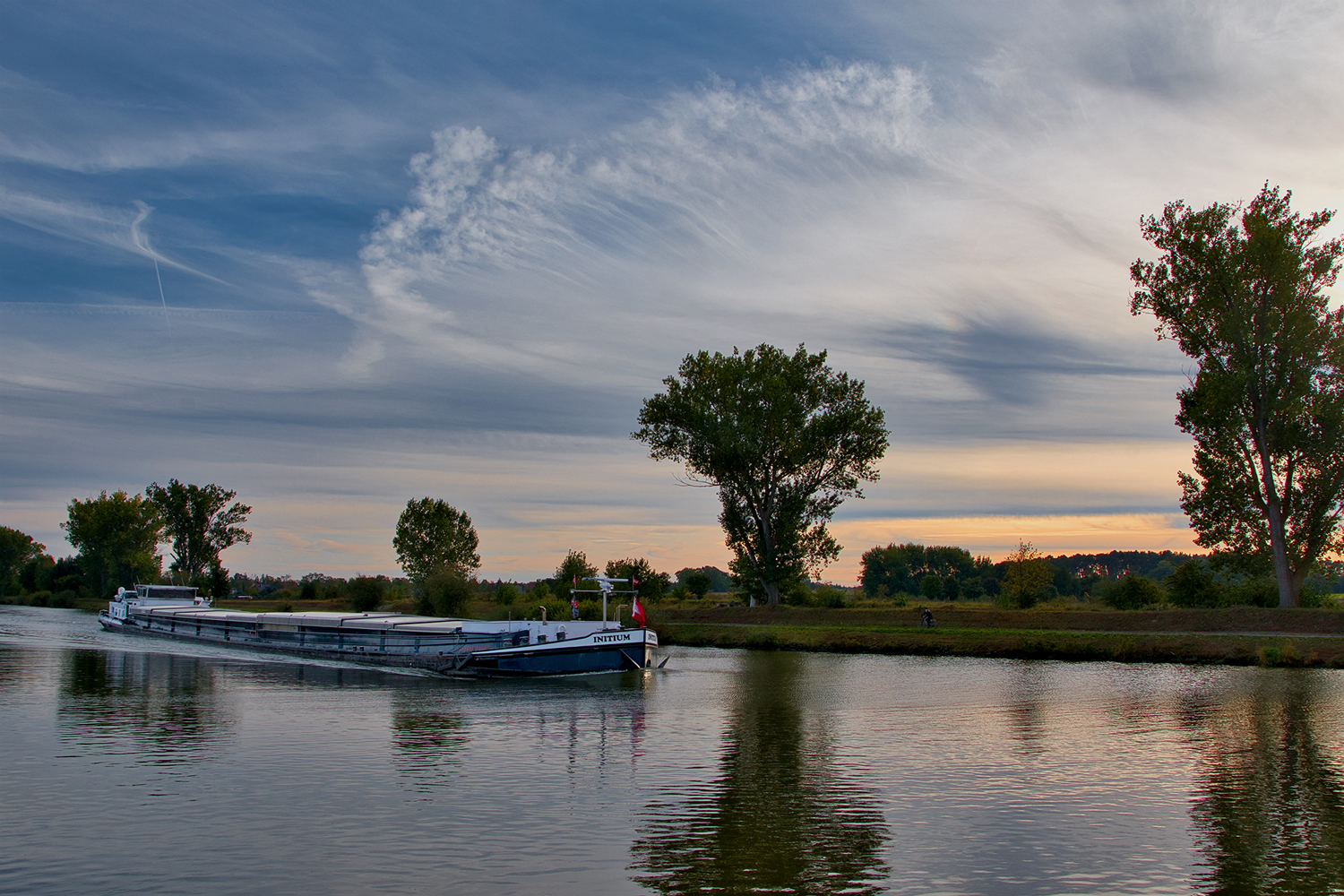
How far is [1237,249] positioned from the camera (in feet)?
177

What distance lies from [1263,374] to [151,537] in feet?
457

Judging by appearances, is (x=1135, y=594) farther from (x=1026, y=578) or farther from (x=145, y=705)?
(x=145, y=705)

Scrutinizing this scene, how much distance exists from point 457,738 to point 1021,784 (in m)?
13.7

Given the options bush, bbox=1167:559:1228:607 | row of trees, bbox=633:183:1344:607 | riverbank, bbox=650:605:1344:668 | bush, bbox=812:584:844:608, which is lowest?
riverbank, bbox=650:605:1344:668

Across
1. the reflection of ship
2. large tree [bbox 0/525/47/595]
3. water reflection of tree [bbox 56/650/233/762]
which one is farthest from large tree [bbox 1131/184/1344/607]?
large tree [bbox 0/525/47/595]

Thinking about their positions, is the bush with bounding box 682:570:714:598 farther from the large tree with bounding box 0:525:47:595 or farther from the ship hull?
the large tree with bounding box 0:525:47:595

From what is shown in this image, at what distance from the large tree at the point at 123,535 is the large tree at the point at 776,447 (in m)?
97.6

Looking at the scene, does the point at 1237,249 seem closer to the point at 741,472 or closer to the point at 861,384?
the point at 861,384

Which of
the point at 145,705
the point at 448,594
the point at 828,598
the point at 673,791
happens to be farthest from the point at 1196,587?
the point at 448,594

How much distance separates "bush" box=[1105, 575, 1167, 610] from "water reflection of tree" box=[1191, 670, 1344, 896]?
4137cm

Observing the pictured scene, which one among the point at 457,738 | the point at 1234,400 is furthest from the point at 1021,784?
the point at 1234,400

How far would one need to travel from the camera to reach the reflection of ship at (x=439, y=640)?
4303 cm

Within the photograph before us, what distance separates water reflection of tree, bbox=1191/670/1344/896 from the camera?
13.5m

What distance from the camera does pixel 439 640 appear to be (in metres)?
49.0
